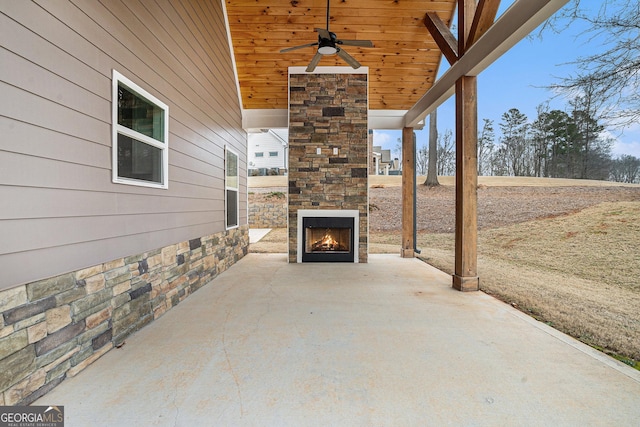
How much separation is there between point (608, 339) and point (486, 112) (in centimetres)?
2369

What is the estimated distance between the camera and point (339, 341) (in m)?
2.56

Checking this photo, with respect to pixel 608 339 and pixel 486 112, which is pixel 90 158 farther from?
pixel 486 112

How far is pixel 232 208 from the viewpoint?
6.02 metres

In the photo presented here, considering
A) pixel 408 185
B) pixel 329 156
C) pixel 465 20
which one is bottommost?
pixel 408 185

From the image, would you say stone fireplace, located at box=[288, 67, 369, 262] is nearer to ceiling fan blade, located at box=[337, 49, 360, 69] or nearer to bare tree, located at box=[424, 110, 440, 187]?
ceiling fan blade, located at box=[337, 49, 360, 69]

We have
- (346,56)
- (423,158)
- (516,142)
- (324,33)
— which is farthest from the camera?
(423,158)

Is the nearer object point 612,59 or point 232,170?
point 612,59

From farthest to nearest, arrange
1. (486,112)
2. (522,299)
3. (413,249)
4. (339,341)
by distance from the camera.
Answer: (486,112) < (413,249) < (522,299) < (339,341)

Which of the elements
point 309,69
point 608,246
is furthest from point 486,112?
point 309,69

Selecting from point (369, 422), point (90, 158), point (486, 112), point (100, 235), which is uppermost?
point (486, 112)

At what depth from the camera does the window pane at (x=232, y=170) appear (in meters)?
5.80

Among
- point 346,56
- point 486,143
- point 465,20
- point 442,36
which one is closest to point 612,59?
point 465,20

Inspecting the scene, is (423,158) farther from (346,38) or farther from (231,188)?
(231,188)

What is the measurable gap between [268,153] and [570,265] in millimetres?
20215
